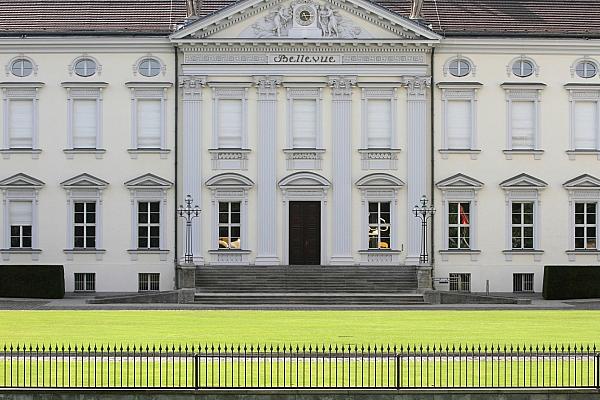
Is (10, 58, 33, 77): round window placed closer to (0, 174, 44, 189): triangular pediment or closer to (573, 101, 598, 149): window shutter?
(0, 174, 44, 189): triangular pediment

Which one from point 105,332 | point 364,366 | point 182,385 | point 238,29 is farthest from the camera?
point 238,29

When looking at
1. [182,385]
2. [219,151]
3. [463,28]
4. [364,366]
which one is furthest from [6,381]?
[463,28]

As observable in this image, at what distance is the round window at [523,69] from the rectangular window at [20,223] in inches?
872

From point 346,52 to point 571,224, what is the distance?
41.3ft

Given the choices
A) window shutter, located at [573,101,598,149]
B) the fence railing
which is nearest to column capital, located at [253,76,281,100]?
window shutter, located at [573,101,598,149]

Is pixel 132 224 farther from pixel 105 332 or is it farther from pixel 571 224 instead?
pixel 105 332

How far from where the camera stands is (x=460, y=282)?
65.7 m

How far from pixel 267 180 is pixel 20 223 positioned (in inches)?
435

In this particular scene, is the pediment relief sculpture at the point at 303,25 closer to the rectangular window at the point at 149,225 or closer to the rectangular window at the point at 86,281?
the rectangular window at the point at 149,225

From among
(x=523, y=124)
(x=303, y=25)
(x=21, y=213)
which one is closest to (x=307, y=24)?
(x=303, y=25)

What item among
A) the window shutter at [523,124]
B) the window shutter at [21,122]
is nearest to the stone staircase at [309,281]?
the window shutter at [523,124]

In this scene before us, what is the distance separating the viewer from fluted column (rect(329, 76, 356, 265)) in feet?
213

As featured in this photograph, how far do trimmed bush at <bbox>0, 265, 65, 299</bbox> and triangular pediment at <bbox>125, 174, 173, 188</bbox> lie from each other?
17.3 ft

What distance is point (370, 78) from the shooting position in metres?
64.9
